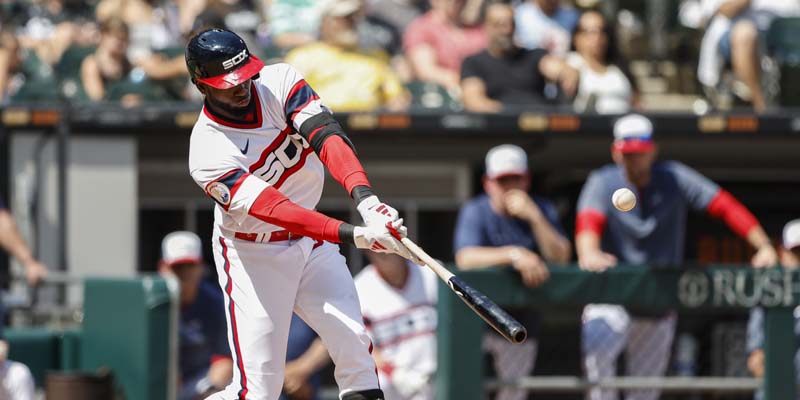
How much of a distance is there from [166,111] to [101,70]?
928 mm

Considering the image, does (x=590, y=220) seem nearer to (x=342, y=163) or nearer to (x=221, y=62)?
(x=342, y=163)

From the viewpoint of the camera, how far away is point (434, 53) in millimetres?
8992

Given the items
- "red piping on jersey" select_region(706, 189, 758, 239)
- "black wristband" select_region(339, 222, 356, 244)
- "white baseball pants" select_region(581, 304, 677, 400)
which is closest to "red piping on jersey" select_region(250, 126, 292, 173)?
"black wristband" select_region(339, 222, 356, 244)

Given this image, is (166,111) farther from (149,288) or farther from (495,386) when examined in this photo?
(495,386)

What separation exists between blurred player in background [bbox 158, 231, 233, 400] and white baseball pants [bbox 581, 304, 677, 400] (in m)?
1.75

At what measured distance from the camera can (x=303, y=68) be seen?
8.20m

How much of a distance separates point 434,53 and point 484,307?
5.09m

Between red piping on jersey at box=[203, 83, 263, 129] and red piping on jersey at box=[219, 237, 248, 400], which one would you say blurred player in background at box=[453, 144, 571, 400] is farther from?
red piping on jersey at box=[203, 83, 263, 129]

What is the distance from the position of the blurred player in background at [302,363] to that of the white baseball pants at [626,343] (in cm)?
125

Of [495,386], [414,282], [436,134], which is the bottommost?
[495,386]

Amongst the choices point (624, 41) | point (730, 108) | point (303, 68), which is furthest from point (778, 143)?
point (303, 68)

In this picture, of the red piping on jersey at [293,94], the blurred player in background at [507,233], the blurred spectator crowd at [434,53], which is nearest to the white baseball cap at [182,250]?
the blurred player in background at [507,233]

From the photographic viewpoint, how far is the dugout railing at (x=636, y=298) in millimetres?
6078

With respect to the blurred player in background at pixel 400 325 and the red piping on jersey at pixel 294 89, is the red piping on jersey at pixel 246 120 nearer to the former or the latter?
the red piping on jersey at pixel 294 89
